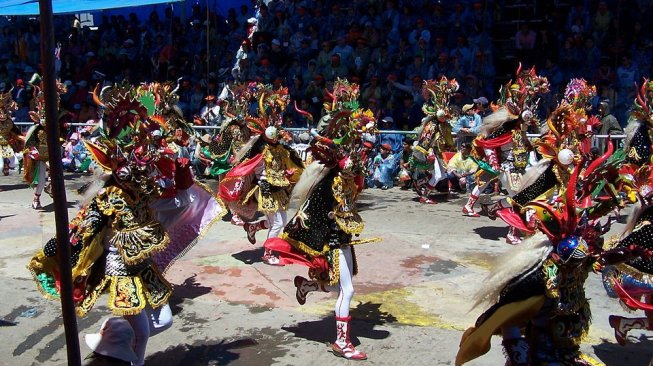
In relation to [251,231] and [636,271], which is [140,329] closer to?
[636,271]

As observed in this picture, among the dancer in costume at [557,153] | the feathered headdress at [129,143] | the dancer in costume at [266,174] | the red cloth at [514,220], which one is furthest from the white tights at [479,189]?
the feathered headdress at [129,143]

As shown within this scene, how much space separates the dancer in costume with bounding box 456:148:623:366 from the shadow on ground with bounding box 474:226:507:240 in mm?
5819

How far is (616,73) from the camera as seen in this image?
1420cm

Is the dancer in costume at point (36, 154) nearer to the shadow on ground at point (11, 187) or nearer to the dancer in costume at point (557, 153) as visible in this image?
the shadow on ground at point (11, 187)

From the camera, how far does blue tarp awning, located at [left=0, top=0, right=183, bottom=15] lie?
15.5 m

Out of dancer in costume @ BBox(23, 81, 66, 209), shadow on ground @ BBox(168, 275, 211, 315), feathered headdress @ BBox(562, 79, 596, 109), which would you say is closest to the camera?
shadow on ground @ BBox(168, 275, 211, 315)

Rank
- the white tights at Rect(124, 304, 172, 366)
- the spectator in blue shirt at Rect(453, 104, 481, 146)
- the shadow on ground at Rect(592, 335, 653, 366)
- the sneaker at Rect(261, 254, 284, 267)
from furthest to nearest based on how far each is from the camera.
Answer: the spectator in blue shirt at Rect(453, 104, 481, 146)
the sneaker at Rect(261, 254, 284, 267)
the shadow on ground at Rect(592, 335, 653, 366)
the white tights at Rect(124, 304, 172, 366)

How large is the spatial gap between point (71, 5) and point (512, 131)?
10983 millimetres

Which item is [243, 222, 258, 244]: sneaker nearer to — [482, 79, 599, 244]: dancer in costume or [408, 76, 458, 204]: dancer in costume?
[482, 79, 599, 244]: dancer in costume

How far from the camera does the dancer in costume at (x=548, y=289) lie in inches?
153

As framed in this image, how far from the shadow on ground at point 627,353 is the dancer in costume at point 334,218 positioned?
1.88 meters

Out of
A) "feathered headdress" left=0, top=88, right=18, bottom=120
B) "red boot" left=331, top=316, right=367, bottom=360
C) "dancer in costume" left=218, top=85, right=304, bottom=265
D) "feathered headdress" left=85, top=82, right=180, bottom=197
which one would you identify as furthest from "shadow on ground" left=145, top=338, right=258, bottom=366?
"feathered headdress" left=0, top=88, right=18, bottom=120

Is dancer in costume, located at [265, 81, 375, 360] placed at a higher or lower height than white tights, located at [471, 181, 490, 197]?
higher

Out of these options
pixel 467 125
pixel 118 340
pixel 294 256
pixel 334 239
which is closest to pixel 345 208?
pixel 334 239
